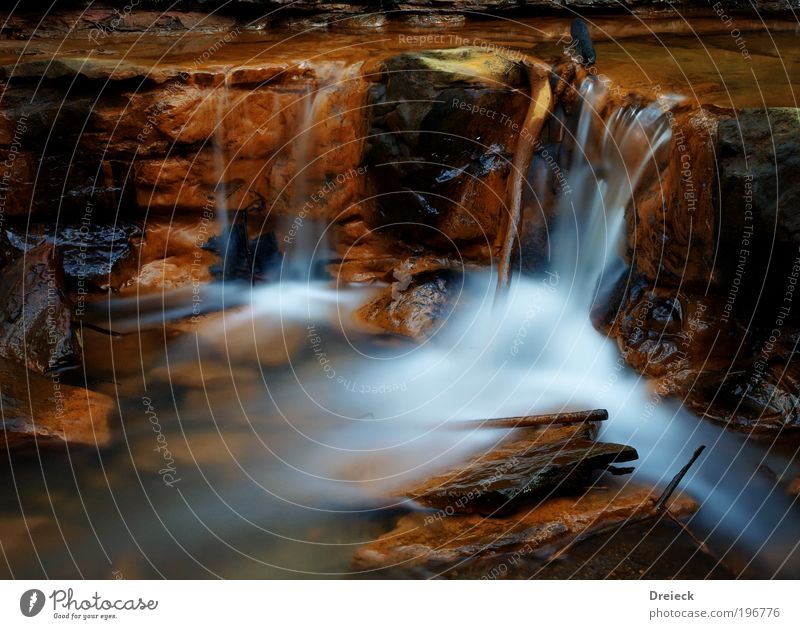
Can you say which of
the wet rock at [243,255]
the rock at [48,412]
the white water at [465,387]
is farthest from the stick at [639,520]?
the wet rock at [243,255]

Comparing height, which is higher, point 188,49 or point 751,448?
point 188,49

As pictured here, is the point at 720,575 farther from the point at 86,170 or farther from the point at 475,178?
the point at 86,170

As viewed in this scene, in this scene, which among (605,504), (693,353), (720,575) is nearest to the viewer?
(720,575)

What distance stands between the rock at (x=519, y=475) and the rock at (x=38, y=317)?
112 inches

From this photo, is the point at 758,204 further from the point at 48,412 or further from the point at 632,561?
the point at 48,412

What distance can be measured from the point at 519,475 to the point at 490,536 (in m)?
0.42

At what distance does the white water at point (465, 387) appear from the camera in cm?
419

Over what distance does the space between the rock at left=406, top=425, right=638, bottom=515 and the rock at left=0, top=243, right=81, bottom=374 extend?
9.31 ft

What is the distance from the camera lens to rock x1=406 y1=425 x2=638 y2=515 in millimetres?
3850

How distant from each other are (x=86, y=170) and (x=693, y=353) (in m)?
5.24

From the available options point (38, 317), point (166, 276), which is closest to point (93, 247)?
point (166, 276)

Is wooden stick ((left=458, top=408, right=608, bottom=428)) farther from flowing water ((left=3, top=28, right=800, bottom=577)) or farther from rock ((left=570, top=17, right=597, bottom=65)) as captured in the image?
rock ((left=570, top=17, right=597, bottom=65))

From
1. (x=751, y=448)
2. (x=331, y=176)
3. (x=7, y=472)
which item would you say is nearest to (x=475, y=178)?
(x=331, y=176)

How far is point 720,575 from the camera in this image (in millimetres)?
3570
